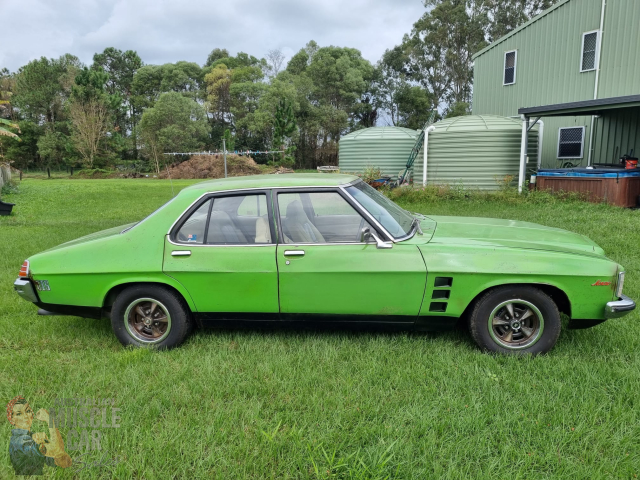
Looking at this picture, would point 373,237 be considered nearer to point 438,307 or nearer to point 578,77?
point 438,307

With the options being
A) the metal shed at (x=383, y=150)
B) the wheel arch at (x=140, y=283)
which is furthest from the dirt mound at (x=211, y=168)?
the wheel arch at (x=140, y=283)

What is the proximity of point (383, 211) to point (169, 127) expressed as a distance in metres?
49.0

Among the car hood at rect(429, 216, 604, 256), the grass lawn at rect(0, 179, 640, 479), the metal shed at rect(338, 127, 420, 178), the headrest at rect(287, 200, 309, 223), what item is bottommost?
the grass lawn at rect(0, 179, 640, 479)

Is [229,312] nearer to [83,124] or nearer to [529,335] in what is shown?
[529,335]

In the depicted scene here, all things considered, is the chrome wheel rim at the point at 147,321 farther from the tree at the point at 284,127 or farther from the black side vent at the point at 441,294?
the tree at the point at 284,127

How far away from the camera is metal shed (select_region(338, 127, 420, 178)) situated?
2133 cm

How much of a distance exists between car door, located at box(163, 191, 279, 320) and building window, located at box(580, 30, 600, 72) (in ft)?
56.5

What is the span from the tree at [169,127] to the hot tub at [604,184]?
42.4 metres

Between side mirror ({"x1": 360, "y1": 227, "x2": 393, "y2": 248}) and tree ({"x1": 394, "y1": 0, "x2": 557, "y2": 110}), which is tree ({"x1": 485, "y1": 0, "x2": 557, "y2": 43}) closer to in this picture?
tree ({"x1": 394, "y1": 0, "x2": 557, "y2": 110})

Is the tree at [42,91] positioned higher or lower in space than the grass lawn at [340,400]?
higher

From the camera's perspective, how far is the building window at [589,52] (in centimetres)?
1614

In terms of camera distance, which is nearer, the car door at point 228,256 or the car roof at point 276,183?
the car door at point 228,256

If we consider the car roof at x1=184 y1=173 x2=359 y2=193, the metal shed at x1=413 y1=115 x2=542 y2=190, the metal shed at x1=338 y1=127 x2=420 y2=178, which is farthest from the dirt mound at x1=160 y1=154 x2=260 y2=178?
the car roof at x1=184 y1=173 x2=359 y2=193

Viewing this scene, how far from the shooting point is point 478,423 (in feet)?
9.08
